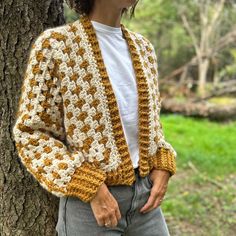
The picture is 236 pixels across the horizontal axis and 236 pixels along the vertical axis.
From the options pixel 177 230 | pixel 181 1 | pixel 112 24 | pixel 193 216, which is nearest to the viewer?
pixel 112 24

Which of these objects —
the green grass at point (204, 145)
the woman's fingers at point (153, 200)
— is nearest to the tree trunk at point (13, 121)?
the woman's fingers at point (153, 200)

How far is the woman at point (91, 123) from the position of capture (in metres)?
1.42

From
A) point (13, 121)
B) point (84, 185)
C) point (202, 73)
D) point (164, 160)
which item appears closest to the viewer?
point (84, 185)

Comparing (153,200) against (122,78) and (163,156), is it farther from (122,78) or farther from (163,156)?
(122,78)

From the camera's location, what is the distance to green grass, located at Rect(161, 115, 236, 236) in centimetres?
355

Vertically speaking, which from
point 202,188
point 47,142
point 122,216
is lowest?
point 202,188

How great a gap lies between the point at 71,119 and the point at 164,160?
0.42 metres

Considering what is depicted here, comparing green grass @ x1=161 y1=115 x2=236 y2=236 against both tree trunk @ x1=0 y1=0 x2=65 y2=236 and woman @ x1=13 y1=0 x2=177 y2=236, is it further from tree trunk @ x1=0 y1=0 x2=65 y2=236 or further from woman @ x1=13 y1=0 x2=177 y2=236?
woman @ x1=13 y1=0 x2=177 y2=236

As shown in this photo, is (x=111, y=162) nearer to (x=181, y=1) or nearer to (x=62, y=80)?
(x=62, y=80)

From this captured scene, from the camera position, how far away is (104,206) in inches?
56.3

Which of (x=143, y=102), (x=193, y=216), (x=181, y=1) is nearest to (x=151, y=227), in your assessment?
(x=143, y=102)

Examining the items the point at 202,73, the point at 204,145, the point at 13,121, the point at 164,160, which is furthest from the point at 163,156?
the point at 202,73

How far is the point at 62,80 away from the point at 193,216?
2.54m

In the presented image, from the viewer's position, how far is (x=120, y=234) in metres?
1.55
